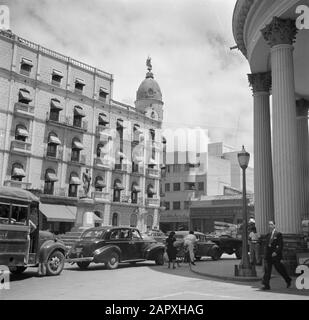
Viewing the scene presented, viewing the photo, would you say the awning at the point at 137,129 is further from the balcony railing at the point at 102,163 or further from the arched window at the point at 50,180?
the arched window at the point at 50,180

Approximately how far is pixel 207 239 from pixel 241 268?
11.5 m

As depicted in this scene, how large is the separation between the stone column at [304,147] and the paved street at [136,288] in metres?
8.44

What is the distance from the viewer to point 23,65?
45.4m

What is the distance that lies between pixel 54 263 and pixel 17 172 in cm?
3010

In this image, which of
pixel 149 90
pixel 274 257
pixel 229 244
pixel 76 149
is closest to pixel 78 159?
pixel 76 149

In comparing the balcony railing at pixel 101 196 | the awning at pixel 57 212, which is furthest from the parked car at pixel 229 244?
the balcony railing at pixel 101 196

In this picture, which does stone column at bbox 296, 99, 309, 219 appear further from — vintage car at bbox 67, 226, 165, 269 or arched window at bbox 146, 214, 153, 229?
arched window at bbox 146, 214, 153, 229

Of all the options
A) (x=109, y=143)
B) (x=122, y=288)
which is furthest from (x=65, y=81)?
(x=122, y=288)

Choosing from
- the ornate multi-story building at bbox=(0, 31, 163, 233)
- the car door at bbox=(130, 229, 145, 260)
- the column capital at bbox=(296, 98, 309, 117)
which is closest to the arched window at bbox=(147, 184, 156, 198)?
the ornate multi-story building at bbox=(0, 31, 163, 233)

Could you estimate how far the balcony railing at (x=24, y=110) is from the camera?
44.3 m

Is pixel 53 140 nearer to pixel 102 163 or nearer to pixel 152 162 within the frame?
pixel 102 163

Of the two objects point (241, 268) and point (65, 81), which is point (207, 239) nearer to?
point (241, 268)
